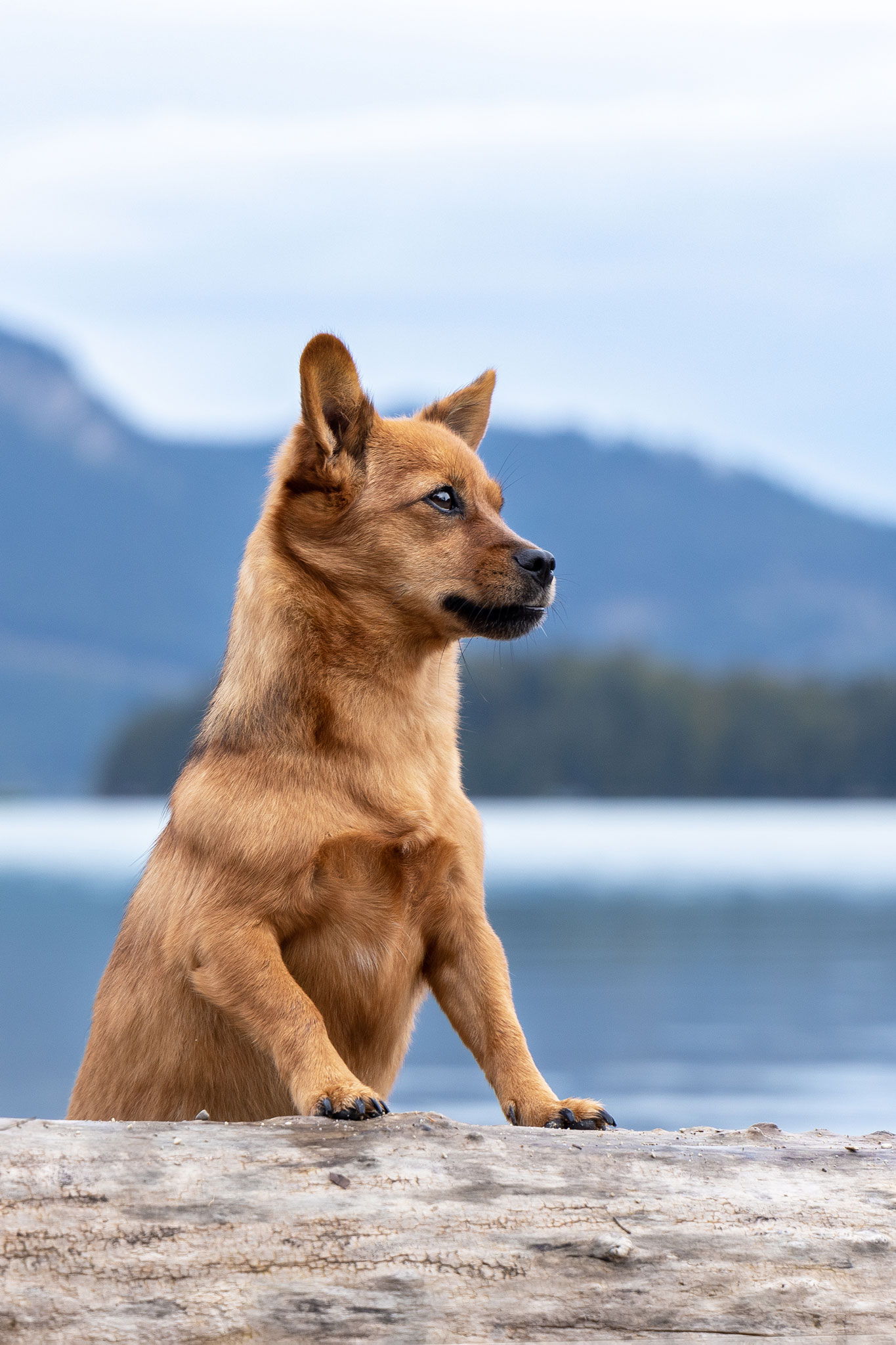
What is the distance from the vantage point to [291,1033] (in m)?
4.67

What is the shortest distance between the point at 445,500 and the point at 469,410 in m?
0.84

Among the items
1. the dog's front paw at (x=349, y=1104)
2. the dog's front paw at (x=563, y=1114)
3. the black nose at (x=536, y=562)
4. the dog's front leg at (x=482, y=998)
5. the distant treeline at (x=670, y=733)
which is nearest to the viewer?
the dog's front paw at (x=349, y=1104)

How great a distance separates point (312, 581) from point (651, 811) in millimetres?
117579

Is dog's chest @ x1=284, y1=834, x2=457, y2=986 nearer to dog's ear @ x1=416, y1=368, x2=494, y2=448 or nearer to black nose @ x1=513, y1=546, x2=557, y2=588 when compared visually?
black nose @ x1=513, y1=546, x2=557, y2=588

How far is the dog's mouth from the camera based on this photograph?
17.2 ft

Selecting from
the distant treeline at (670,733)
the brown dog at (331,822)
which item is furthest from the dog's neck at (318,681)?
the distant treeline at (670,733)

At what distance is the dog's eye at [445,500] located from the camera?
5363 millimetres

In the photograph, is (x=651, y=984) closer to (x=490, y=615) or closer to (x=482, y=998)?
(x=482, y=998)

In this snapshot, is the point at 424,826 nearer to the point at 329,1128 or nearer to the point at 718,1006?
the point at 329,1128

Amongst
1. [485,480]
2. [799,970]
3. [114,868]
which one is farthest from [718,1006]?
[114,868]

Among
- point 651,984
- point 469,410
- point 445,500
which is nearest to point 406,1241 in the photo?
point 445,500

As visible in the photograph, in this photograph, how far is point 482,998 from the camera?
5.17m

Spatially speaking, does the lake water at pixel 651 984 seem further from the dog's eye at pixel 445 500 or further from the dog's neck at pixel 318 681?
the dog's eye at pixel 445 500

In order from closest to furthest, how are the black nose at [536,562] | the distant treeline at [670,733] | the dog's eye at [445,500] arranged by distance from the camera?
the black nose at [536,562], the dog's eye at [445,500], the distant treeline at [670,733]
